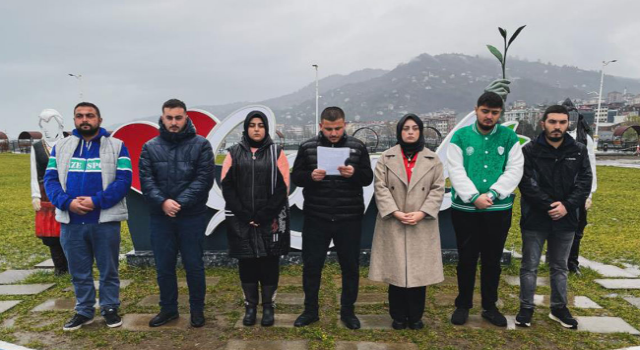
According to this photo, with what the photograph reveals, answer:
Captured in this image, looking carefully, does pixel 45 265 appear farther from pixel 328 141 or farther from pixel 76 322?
pixel 328 141

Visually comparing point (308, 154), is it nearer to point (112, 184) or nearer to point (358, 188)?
point (358, 188)

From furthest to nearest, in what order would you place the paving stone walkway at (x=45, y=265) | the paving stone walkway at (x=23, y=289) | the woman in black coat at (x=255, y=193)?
the paving stone walkway at (x=45, y=265)
the paving stone walkway at (x=23, y=289)
the woman in black coat at (x=255, y=193)

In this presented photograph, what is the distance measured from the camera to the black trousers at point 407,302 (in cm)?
334

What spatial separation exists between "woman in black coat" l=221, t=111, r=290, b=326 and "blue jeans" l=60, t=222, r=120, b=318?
1063 mm

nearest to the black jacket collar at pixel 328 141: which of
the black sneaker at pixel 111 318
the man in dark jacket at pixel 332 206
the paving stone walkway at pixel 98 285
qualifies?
the man in dark jacket at pixel 332 206

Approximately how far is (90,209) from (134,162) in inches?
72.2

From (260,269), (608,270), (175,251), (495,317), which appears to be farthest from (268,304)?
(608,270)

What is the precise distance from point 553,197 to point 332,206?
6.11 feet

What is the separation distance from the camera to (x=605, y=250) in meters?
5.77

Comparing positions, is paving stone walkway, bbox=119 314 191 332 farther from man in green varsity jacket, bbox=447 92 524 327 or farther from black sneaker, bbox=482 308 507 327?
black sneaker, bbox=482 308 507 327

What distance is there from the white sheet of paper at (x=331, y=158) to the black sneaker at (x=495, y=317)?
6.19 feet

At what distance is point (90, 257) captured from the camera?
11.4 feet

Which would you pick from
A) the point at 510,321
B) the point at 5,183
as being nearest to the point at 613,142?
the point at 510,321

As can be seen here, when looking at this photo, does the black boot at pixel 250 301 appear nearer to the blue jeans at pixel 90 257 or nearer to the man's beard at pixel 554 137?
the blue jeans at pixel 90 257
